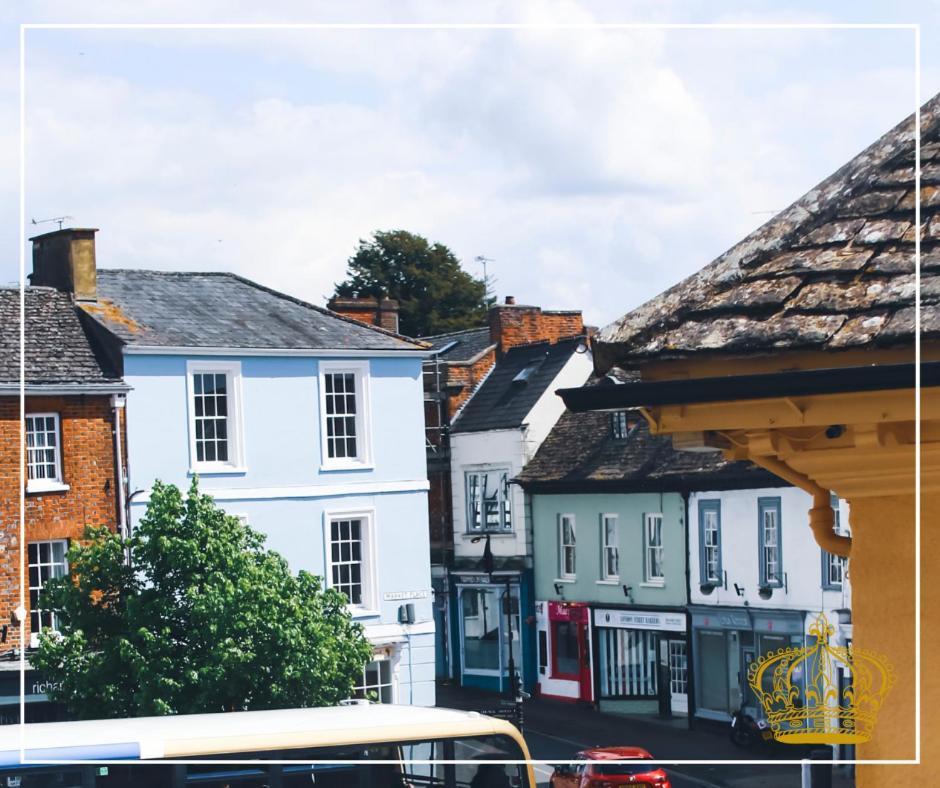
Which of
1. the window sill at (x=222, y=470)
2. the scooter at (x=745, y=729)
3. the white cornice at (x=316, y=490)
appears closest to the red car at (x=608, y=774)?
the scooter at (x=745, y=729)

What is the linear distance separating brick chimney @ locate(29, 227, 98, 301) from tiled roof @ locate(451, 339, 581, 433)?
14215mm

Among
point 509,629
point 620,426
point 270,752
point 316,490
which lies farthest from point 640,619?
point 270,752

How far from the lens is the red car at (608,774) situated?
2295cm

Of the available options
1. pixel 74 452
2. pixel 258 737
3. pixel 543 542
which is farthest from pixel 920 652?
pixel 543 542

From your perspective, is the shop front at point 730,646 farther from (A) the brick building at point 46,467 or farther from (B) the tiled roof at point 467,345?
(A) the brick building at point 46,467

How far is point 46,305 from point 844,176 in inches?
1083

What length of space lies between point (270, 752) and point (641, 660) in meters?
24.4

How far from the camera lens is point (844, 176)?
353 cm

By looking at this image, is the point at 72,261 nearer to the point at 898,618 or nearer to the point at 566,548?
the point at 566,548

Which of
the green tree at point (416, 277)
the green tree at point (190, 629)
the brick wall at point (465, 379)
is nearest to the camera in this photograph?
the green tree at point (416, 277)

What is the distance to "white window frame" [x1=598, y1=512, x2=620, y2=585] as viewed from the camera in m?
36.8

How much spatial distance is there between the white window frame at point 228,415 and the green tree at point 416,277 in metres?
17.2

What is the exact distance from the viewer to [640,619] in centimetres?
3578

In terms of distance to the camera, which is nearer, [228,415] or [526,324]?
[228,415]
